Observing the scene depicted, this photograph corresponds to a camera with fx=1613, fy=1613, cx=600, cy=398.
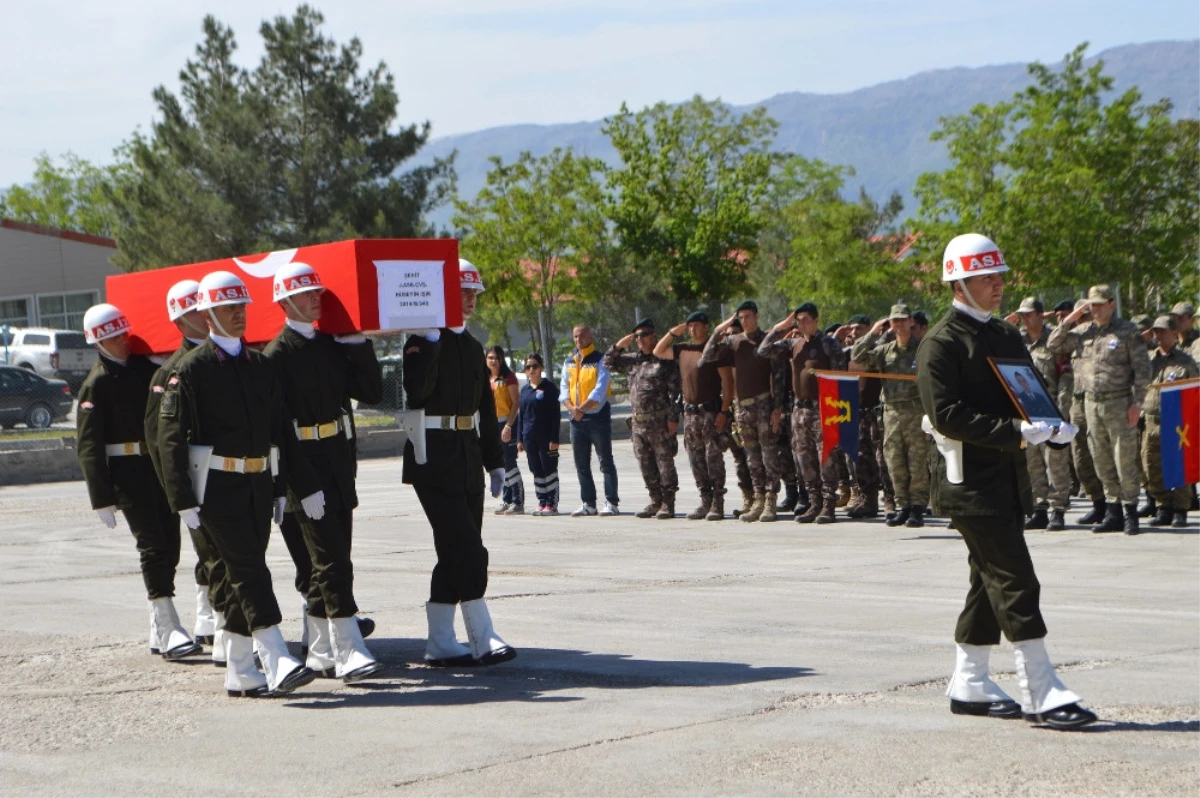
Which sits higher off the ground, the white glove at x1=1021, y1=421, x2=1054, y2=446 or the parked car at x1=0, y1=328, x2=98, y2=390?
the parked car at x1=0, y1=328, x2=98, y2=390

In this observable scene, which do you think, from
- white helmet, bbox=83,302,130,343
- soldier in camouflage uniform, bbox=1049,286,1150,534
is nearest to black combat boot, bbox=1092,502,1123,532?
soldier in camouflage uniform, bbox=1049,286,1150,534

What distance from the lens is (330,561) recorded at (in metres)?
8.81

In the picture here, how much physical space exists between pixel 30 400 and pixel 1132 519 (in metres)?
23.3

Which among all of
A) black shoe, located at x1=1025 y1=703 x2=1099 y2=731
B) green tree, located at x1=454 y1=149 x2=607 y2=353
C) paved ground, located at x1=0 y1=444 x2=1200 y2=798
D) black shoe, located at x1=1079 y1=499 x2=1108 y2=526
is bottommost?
paved ground, located at x1=0 y1=444 x2=1200 y2=798

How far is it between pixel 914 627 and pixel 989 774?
3531 millimetres

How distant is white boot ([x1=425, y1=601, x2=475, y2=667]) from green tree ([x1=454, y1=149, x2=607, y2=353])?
45244mm

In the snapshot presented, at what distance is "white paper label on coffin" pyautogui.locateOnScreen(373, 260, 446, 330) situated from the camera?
9031 mm

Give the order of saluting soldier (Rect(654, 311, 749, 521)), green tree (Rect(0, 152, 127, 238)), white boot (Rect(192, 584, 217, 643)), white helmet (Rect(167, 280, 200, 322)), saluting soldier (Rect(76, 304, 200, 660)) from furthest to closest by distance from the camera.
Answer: green tree (Rect(0, 152, 127, 238)) < saluting soldier (Rect(654, 311, 749, 521)) < white boot (Rect(192, 584, 217, 643)) < saluting soldier (Rect(76, 304, 200, 660)) < white helmet (Rect(167, 280, 200, 322))

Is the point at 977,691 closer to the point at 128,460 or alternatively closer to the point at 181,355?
the point at 181,355

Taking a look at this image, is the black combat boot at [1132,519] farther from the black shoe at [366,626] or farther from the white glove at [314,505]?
the white glove at [314,505]

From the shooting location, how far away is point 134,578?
13.6 metres

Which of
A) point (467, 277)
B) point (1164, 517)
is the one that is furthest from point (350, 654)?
point (1164, 517)

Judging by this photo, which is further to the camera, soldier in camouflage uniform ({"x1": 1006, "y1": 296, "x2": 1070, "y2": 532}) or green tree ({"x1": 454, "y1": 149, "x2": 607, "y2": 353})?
green tree ({"x1": 454, "y1": 149, "x2": 607, "y2": 353})

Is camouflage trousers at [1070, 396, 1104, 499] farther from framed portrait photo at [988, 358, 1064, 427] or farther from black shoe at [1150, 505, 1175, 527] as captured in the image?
framed portrait photo at [988, 358, 1064, 427]
